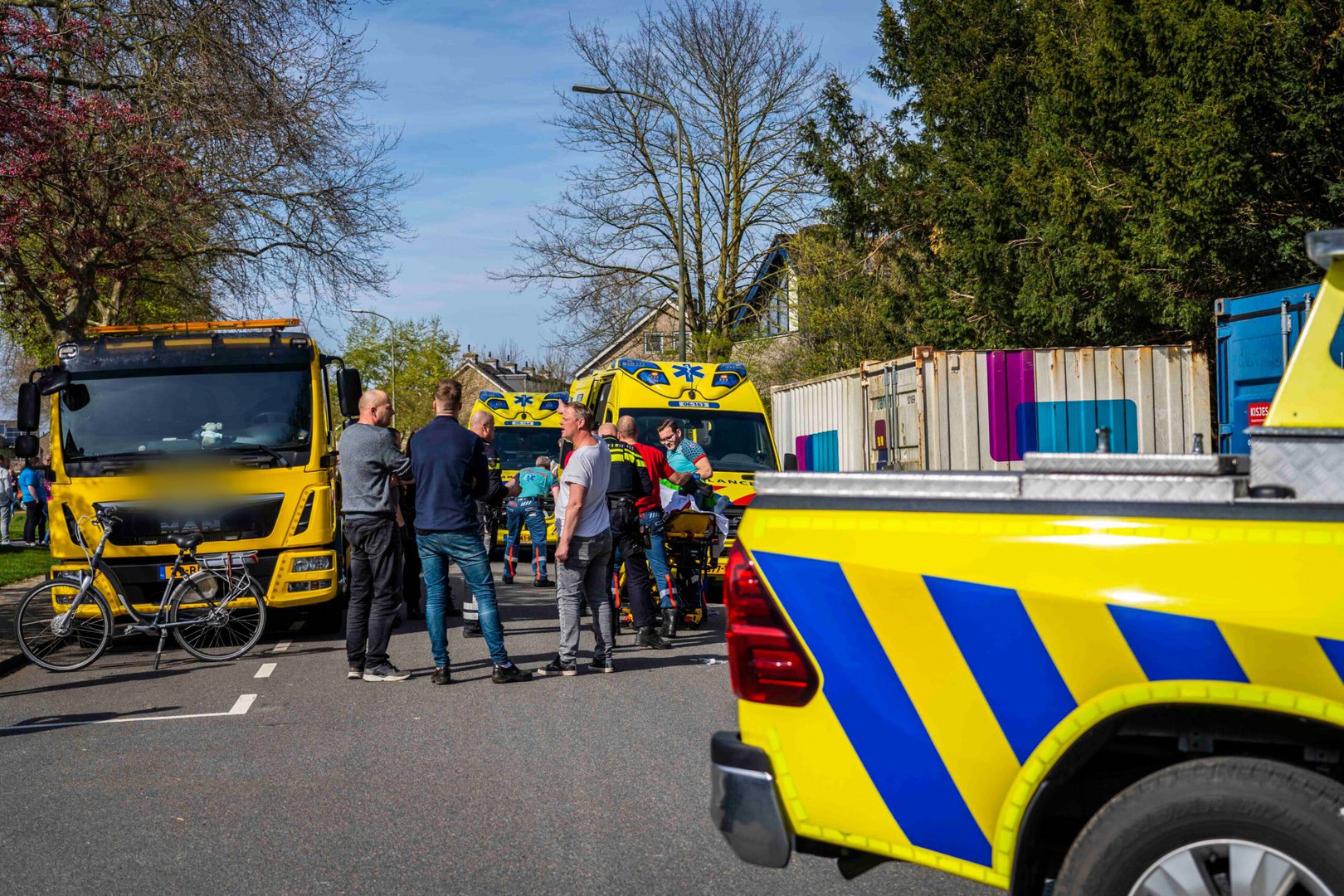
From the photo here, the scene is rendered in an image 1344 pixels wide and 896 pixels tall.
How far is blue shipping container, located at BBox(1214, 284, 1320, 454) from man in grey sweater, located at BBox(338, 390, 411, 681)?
6.46 metres

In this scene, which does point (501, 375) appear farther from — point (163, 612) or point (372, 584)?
point (372, 584)

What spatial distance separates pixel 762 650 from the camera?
3246 mm

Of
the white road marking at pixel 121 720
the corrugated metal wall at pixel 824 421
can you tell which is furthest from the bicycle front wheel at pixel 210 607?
the corrugated metal wall at pixel 824 421

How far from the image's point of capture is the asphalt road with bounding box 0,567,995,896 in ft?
15.5

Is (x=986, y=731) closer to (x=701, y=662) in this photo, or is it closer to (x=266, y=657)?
(x=701, y=662)

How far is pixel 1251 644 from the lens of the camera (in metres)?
2.72

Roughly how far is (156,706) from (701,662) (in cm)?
374

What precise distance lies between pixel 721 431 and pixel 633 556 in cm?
444

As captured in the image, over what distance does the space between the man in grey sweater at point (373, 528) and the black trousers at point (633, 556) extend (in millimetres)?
1785

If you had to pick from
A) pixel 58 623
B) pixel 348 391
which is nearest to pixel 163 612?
pixel 58 623

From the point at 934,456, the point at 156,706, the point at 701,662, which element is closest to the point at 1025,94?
the point at 934,456

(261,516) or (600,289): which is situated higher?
(600,289)

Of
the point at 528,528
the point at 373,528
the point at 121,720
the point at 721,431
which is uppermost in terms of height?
the point at 721,431

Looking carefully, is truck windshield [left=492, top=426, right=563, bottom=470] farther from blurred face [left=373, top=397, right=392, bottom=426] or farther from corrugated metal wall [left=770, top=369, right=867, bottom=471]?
blurred face [left=373, top=397, right=392, bottom=426]
